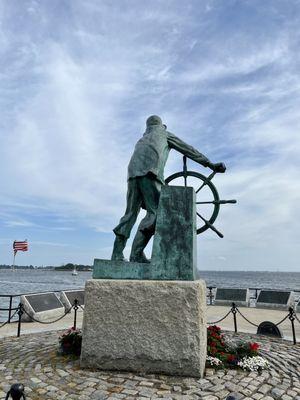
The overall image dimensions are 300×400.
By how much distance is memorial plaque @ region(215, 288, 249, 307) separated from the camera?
49.1ft

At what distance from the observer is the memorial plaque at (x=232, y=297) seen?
14980 millimetres

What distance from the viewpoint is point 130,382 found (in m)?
4.85

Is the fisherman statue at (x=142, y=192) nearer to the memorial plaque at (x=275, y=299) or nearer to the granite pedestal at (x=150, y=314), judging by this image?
the granite pedestal at (x=150, y=314)

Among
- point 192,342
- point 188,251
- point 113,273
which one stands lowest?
point 192,342

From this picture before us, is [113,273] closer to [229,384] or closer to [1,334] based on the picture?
[229,384]

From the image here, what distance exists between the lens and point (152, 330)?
525cm

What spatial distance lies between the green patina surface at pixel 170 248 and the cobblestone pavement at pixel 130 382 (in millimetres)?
1400

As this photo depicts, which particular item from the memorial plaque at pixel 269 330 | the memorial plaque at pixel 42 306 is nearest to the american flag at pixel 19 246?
the memorial plaque at pixel 42 306

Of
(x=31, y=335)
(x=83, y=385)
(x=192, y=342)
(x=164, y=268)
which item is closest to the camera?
(x=83, y=385)

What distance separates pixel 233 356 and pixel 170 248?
195 cm

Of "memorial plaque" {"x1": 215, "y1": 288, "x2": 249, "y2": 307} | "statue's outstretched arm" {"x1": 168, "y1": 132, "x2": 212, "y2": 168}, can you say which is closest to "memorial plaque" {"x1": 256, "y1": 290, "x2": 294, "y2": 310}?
"memorial plaque" {"x1": 215, "y1": 288, "x2": 249, "y2": 307}

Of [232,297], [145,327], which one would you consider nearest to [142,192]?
[145,327]

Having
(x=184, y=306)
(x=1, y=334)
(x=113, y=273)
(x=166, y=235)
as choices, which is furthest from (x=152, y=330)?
(x=1, y=334)

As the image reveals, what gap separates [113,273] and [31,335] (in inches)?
160
